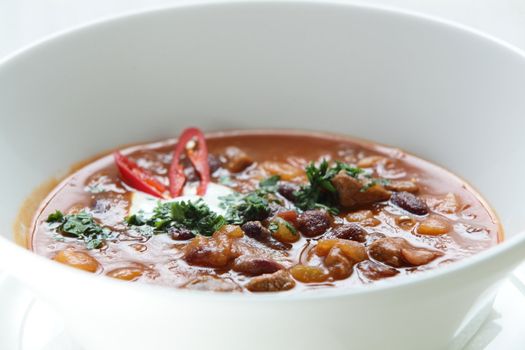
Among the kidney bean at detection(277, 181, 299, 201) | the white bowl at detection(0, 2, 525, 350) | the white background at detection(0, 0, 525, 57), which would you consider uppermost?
the white background at detection(0, 0, 525, 57)

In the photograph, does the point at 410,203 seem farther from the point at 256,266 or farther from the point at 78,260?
the point at 78,260

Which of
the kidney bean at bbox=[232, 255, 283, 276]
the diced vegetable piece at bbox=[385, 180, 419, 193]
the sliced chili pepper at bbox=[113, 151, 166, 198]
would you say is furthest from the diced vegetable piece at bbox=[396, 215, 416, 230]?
the sliced chili pepper at bbox=[113, 151, 166, 198]

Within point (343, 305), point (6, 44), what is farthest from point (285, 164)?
point (6, 44)

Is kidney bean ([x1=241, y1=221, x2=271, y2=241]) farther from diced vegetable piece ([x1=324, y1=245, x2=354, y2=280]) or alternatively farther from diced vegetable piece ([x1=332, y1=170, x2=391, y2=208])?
diced vegetable piece ([x1=332, y1=170, x2=391, y2=208])

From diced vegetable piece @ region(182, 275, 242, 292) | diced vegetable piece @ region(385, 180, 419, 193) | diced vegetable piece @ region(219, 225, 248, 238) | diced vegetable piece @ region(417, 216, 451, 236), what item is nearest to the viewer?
diced vegetable piece @ region(182, 275, 242, 292)

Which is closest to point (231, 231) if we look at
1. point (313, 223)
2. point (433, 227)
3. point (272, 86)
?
point (313, 223)

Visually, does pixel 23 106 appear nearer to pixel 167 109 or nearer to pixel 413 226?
pixel 167 109

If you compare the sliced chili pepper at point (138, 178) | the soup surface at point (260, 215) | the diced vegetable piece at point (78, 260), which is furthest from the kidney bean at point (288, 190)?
the diced vegetable piece at point (78, 260)
